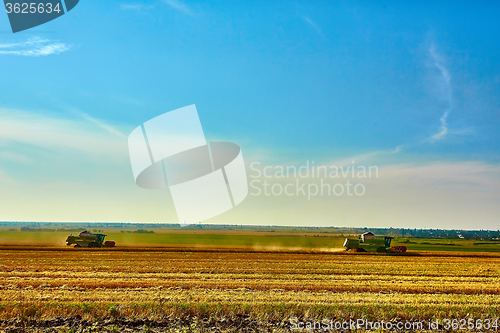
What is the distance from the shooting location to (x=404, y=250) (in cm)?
5062

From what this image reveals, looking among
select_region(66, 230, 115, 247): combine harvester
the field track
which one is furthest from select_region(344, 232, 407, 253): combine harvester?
select_region(66, 230, 115, 247): combine harvester

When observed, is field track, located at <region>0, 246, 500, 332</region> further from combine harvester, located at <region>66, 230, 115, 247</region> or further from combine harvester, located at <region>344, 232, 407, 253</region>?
combine harvester, located at <region>66, 230, 115, 247</region>

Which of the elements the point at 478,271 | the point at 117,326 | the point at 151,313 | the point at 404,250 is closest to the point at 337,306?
the point at 151,313

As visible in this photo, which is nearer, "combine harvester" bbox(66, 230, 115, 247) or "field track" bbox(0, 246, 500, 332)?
"field track" bbox(0, 246, 500, 332)

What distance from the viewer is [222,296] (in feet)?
55.4

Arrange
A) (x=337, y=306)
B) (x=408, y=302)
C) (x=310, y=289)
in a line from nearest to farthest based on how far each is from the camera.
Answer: (x=337, y=306)
(x=408, y=302)
(x=310, y=289)

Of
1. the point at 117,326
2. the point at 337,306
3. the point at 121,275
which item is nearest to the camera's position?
the point at 117,326

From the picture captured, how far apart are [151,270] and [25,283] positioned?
7768 millimetres

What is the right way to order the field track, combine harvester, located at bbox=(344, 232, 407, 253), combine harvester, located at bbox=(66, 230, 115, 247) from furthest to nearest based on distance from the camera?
combine harvester, located at bbox=(66, 230, 115, 247)
combine harvester, located at bbox=(344, 232, 407, 253)
the field track

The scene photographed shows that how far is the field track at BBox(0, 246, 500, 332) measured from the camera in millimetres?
13078

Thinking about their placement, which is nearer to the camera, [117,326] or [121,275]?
[117,326]

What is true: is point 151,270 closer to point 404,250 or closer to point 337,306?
point 337,306

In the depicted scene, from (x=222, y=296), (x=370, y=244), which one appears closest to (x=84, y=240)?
(x=370, y=244)

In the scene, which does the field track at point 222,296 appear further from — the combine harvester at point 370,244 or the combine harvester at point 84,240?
the combine harvester at point 84,240
